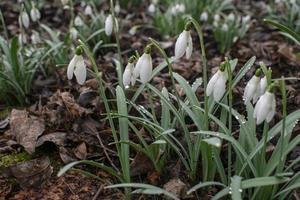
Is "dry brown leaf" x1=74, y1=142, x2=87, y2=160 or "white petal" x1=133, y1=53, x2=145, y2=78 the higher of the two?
"white petal" x1=133, y1=53, x2=145, y2=78

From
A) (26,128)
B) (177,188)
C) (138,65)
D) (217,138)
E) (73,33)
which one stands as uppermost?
(138,65)

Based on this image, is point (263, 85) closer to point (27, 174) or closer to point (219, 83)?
point (219, 83)

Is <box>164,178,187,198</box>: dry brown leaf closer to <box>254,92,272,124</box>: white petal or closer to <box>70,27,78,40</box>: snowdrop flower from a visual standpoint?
<box>254,92,272,124</box>: white petal

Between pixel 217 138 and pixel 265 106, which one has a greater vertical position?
pixel 265 106

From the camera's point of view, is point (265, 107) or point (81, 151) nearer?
point (265, 107)

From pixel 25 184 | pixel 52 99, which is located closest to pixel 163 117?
pixel 25 184

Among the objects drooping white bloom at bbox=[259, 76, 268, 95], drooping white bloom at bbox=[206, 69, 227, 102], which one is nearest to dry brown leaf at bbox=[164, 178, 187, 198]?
drooping white bloom at bbox=[206, 69, 227, 102]

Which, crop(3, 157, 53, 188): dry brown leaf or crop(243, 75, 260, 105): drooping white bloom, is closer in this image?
crop(243, 75, 260, 105): drooping white bloom

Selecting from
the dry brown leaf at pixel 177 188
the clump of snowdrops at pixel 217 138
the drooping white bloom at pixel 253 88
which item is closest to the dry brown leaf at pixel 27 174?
the clump of snowdrops at pixel 217 138

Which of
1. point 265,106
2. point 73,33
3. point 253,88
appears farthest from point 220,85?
point 73,33
